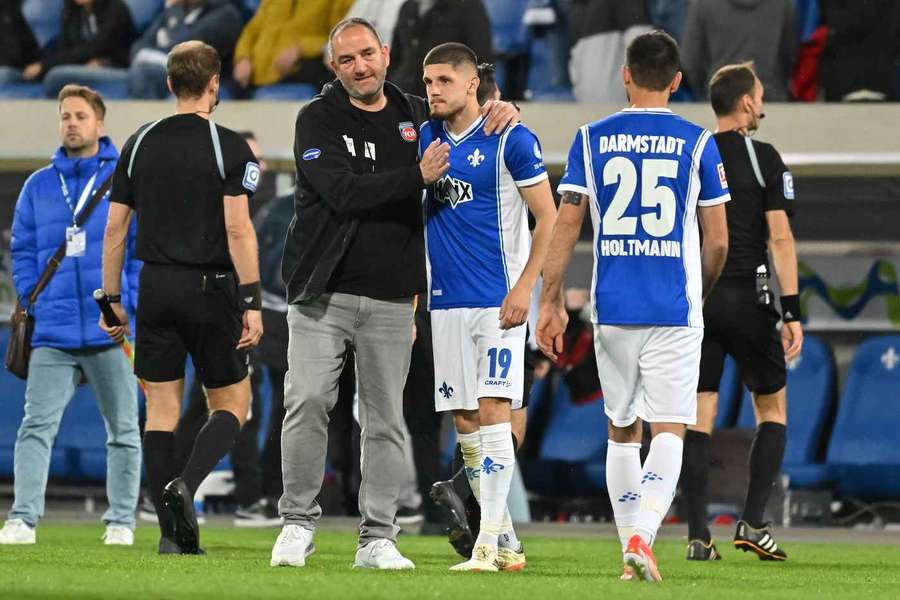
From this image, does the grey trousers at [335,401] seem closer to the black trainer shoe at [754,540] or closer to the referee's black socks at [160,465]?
the referee's black socks at [160,465]

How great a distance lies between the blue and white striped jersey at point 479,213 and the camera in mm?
5855

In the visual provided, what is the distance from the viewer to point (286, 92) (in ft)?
41.1

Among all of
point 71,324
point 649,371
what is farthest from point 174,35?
point 649,371

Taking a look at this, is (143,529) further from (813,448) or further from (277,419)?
(813,448)

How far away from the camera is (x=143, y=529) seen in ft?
30.3

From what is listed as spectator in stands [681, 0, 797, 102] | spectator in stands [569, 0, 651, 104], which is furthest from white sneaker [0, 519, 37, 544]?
spectator in stands [681, 0, 797, 102]

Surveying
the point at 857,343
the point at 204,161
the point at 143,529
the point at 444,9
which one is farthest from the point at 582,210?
the point at 857,343

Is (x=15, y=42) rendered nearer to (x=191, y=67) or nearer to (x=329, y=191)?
(x=191, y=67)

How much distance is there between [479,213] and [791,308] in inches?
82.1

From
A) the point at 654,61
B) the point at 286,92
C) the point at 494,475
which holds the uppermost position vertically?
the point at 286,92

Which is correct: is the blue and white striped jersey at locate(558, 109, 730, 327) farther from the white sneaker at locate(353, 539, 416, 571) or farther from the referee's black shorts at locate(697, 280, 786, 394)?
the referee's black shorts at locate(697, 280, 786, 394)

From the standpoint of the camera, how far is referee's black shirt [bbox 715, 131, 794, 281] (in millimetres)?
7305

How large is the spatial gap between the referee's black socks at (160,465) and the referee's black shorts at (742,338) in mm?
2372

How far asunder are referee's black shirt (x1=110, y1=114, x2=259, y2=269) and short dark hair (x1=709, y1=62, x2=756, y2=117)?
2168mm
